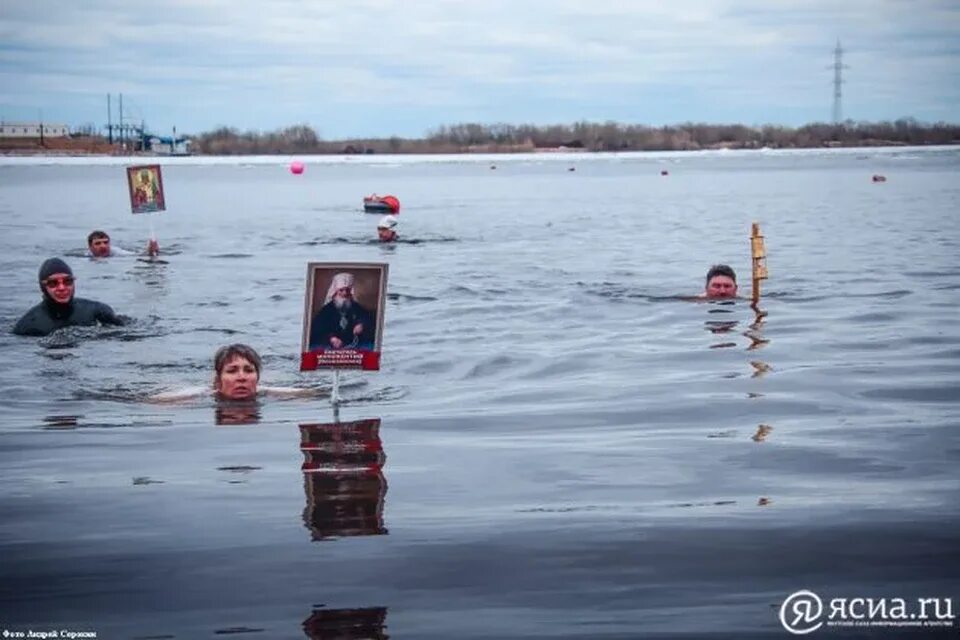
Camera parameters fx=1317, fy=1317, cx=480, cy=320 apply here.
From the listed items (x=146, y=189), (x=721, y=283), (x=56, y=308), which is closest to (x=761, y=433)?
(x=721, y=283)

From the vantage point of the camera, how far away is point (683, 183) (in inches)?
2744

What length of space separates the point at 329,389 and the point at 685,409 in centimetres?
311

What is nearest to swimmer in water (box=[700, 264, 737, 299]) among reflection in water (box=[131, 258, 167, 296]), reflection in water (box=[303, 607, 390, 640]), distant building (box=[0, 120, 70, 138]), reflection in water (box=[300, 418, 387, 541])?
reflection in water (box=[300, 418, 387, 541])

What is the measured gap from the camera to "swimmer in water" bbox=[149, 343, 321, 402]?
9734 mm

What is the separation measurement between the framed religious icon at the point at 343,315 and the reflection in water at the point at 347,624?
3.14 m

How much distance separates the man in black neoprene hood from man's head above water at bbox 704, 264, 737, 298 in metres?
7.01

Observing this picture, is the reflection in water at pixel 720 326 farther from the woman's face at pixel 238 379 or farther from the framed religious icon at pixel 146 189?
the framed religious icon at pixel 146 189

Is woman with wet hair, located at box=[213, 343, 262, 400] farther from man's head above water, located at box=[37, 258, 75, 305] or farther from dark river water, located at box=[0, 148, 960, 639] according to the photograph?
man's head above water, located at box=[37, 258, 75, 305]

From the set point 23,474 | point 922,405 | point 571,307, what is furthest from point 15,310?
point 922,405

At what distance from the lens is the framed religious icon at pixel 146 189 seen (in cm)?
2000

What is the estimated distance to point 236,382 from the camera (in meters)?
9.73

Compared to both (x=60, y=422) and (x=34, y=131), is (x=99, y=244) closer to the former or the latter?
(x=60, y=422)

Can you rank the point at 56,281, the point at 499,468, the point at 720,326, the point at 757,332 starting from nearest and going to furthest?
the point at 499,468 → the point at 757,332 → the point at 56,281 → the point at 720,326

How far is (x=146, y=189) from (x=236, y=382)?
11.1m
